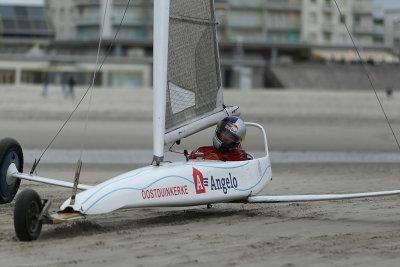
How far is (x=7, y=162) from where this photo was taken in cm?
920

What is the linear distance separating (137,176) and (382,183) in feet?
20.5

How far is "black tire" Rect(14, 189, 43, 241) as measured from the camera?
6.82 meters

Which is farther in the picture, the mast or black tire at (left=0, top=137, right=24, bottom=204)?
black tire at (left=0, top=137, right=24, bottom=204)

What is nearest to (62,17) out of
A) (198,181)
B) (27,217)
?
(198,181)

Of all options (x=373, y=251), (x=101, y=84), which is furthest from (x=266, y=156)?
(x=101, y=84)

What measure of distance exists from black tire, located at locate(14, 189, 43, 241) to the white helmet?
2885mm

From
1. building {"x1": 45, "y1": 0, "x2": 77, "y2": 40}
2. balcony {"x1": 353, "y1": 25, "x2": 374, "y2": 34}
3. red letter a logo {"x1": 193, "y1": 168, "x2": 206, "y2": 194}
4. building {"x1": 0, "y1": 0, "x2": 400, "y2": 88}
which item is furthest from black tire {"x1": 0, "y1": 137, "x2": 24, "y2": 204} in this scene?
balcony {"x1": 353, "y1": 25, "x2": 374, "y2": 34}

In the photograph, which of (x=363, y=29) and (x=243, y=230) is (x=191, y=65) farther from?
(x=363, y=29)

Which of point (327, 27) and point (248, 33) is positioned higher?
point (327, 27)

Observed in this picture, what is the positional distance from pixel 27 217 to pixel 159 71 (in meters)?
2.40

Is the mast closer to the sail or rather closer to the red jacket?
the sail

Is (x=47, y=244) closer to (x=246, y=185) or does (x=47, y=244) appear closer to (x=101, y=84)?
(x=246, y=185)

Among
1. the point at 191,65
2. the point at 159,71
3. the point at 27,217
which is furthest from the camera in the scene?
the point at 191,65

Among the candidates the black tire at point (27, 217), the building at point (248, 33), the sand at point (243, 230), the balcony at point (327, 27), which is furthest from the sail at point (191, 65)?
the balcony at point (327, 27)
